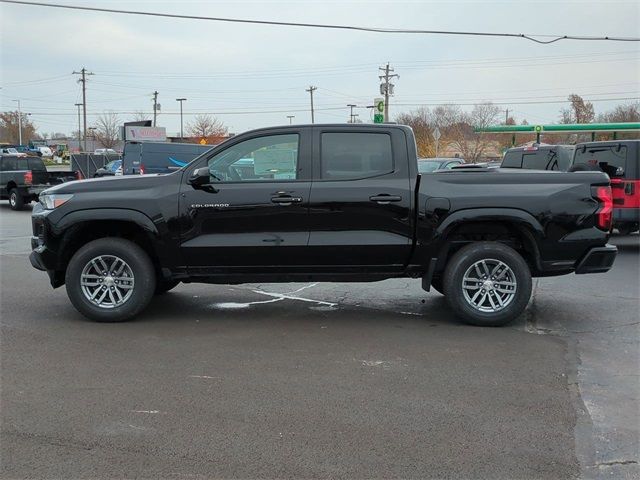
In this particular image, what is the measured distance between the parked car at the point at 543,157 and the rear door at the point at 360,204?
29.0 ft

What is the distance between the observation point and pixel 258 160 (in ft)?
20.9

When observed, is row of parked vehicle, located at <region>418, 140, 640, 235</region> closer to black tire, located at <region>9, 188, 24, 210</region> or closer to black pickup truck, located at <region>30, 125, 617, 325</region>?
black pickup truck, located at <region>30, 125, 617, 325</region>

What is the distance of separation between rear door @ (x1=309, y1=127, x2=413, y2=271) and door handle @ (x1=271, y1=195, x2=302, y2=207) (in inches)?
5.6

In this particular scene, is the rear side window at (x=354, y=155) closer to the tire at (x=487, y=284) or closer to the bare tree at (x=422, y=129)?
the tire at (x=487, y=284)

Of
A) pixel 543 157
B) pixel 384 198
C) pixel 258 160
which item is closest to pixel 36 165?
pixel 543 157

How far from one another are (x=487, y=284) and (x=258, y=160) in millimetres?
2708

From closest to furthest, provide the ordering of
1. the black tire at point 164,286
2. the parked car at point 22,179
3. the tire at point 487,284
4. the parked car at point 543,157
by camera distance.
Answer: the tire at point 487,284 < the black tire at point 164,286 < the parked car at point 543,157 < the parked car at point 22,179

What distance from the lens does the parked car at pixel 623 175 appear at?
1108 cm

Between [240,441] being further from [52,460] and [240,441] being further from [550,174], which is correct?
[550,174]

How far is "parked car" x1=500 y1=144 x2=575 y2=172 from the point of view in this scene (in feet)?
45.7

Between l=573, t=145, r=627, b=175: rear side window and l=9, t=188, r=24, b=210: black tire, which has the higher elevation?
l=573, t=145, r=627, b=175: rear side window

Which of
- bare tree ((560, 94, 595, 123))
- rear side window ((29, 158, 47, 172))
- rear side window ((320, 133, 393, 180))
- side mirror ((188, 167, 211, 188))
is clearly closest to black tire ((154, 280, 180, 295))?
A: side mirror ((188, 167, 211, 188))

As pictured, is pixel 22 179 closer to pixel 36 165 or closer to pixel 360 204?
pixel 36 165

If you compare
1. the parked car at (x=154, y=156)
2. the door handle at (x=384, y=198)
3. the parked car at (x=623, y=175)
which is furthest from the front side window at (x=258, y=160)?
the parked car at (x=154, y=156)
